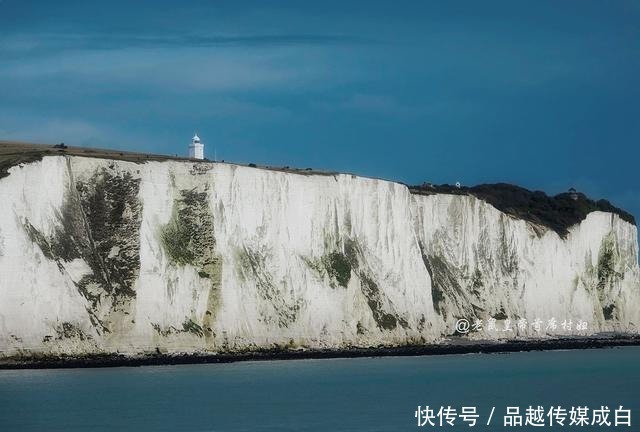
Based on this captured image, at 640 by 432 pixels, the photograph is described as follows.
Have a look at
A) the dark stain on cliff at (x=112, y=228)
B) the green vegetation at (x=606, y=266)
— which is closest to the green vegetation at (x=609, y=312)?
the green vegetation at (x=606, y=266)

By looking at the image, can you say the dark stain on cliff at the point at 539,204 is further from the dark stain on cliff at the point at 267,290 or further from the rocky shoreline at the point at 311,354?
the dark stain on cliff at the point at 267,290

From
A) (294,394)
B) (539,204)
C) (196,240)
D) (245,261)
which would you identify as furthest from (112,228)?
(539,204)

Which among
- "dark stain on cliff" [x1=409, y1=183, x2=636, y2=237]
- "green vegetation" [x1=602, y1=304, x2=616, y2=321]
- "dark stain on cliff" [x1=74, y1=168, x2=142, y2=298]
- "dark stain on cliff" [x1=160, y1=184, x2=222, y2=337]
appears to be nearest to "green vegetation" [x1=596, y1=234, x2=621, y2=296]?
"green vegetation" [x1=602, y1=304, x2=616, y2=321]

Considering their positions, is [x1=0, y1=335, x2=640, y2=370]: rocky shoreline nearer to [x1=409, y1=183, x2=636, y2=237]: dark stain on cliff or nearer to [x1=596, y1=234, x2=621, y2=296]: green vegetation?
[x1=596, y1=234, x2=621, y2=296]: green vegetation

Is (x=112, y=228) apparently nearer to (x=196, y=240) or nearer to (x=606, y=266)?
(x=196, y=240)

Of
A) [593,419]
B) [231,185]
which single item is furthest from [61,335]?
[593,419]
